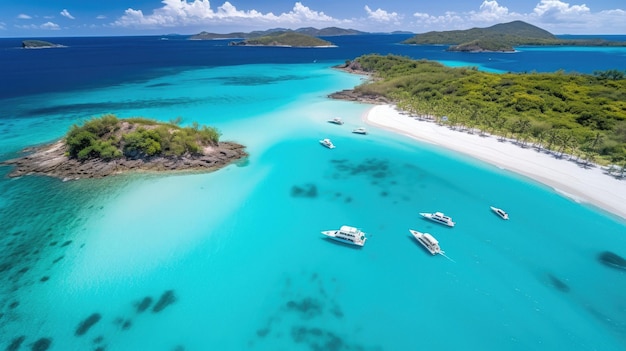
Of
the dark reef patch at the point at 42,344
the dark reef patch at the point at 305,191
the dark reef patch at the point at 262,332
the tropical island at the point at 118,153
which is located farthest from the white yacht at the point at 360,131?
the dark reef patch at the point at 42,344

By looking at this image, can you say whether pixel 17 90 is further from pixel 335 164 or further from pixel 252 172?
pixel 335 164

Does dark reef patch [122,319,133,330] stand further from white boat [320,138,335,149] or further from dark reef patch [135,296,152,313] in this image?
white boat [320,138,335,149]

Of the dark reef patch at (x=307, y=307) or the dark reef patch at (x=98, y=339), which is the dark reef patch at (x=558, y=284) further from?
the dark reef patch at (x=98, y=339)

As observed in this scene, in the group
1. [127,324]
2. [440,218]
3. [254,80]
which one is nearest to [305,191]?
[440,218]

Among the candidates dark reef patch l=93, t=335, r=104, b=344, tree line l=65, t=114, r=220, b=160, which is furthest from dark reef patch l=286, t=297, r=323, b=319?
tree line l=65, t=114, r=220, b=160

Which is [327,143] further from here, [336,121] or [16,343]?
[16,343]

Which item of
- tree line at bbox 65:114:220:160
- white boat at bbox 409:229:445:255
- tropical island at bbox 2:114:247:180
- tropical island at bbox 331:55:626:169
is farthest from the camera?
tropical island at bbox 331:55:626:169
